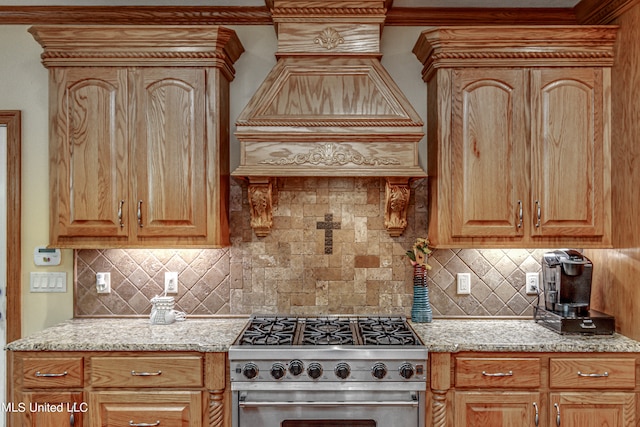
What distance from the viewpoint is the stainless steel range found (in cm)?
213

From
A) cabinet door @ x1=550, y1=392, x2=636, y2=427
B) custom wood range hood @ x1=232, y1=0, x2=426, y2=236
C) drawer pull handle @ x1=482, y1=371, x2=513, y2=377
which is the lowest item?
cabinet door @ x1=550, y1=392, x2=636, y2=427

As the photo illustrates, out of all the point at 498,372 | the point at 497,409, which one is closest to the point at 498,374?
the point at 498,372

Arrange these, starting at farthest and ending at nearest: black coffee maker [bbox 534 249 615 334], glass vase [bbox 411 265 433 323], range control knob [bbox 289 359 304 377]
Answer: glass vase [bbox 411 265 433 323], black coffee maker [bbox 534 249 615 334], range control knob [bbox 289 359 304 377]

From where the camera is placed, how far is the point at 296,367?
83.4 inches

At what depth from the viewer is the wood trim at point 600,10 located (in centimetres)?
234

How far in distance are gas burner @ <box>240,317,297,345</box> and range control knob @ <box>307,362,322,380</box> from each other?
0.17 m

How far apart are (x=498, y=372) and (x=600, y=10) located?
6.35ft

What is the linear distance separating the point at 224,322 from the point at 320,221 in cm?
78

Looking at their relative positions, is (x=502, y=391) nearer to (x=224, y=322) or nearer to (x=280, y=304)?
(x=280, y=304)

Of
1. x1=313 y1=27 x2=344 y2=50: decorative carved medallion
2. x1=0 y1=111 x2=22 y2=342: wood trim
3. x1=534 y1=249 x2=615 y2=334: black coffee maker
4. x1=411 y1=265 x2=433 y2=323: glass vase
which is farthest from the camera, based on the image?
x1=0 y1=111 x2=22 y2=342: wood trim

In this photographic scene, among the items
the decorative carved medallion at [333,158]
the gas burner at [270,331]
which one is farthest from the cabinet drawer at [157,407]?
the decorative carved medallion at [333,158]

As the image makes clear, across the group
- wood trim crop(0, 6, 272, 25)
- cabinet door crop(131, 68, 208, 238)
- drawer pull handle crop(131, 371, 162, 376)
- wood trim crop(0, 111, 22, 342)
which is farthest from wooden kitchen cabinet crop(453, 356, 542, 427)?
wood trim crop(0, 111, 22, 342)

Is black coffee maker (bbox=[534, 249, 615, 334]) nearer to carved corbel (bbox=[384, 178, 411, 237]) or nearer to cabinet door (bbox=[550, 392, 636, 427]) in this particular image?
cabinet door (bbox=[550, 392, 636, 427])

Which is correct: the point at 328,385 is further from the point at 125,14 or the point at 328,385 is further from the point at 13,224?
the point at 125,14
